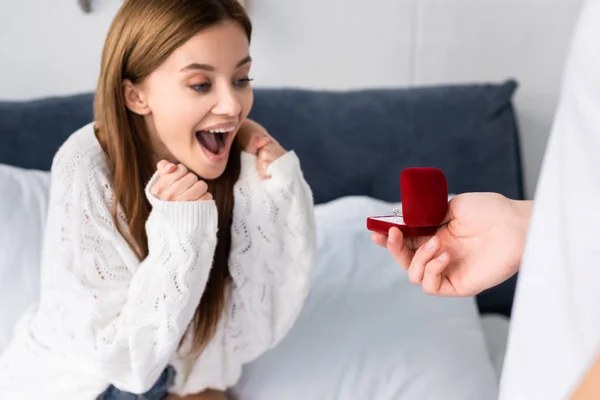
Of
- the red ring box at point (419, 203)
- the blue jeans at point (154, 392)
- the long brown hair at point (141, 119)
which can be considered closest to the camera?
the red ring box at point (419, 203)

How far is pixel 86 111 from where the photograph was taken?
137 cm

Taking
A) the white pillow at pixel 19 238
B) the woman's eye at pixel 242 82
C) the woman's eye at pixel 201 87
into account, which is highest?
the woman's eye at pixel 201 87

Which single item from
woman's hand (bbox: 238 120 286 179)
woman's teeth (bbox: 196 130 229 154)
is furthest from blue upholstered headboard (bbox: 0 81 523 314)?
woman's teeth (bbox: 196 130 229 154)

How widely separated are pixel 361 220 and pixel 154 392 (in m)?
0.52

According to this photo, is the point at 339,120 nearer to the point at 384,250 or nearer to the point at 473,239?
the point at 384,250

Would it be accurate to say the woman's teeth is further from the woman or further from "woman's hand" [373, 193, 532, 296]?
"woman's hand" [373, 193, 532, 296]

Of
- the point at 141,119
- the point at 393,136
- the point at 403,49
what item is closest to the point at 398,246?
the point at 141,119

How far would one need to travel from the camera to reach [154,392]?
3.28ft

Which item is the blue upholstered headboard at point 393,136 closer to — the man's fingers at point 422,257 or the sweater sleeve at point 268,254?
the sweater sleeve at point 268,254


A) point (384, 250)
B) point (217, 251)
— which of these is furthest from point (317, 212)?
point (217, 251)

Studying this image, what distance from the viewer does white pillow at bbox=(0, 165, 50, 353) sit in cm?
116

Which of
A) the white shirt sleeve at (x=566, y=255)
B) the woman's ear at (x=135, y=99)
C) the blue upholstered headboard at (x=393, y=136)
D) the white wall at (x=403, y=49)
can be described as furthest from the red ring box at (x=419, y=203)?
the white wall at (x=403, y=49)

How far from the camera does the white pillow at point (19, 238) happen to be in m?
1.16

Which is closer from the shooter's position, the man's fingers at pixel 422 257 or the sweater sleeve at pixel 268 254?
the man's fingers at pixel 422 257
